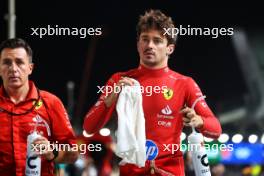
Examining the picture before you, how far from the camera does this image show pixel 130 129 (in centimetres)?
389

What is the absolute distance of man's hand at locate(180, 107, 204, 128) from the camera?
12.8ft

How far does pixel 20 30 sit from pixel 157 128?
156 cm

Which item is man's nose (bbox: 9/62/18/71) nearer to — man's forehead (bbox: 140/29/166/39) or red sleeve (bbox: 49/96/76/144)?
red sleeve (bbox: 49/96/76/144)

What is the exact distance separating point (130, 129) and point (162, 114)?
9.4 inches

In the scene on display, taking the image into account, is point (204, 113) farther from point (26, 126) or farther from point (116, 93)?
point (26, 126)

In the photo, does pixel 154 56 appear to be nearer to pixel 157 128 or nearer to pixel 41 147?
pixel 157 128

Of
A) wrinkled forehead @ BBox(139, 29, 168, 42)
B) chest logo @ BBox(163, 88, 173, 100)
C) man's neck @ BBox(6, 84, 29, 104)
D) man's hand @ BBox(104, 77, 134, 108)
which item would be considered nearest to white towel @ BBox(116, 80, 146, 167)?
man's hand @ BBox(104, 77, 134, 108)

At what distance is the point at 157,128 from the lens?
3.96 metres

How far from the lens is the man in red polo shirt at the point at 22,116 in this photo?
156 inches

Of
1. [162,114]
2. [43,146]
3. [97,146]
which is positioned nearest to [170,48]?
[162,114]

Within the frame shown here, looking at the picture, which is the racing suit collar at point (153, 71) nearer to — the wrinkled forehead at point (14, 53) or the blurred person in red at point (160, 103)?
the blurred person in red at point (160, 103)

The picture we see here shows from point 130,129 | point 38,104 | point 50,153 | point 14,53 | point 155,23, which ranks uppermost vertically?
point 155,23

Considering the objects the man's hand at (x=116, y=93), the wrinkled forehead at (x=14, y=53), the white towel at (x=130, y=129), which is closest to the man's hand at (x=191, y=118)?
the white towel at (x=130, y=129)

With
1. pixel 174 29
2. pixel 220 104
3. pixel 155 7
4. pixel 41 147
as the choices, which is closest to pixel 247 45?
pixel 220 104
